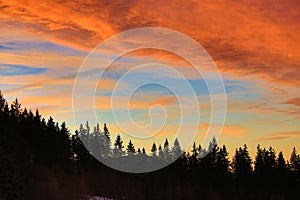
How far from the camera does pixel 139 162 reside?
115562mm

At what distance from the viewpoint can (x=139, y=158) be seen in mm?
117688

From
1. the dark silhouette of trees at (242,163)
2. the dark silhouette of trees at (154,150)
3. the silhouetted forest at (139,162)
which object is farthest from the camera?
the dark silhouette of trees at (154,150)

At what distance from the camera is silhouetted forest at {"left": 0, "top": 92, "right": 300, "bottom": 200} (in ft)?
241

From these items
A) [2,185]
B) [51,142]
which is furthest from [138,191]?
[2,185]

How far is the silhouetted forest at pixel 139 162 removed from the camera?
241ft

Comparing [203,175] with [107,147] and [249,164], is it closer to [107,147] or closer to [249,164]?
[249,164]

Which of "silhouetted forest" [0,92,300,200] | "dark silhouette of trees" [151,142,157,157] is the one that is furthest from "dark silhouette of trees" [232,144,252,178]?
"dark silhouette of trees" [151,142,157,157]

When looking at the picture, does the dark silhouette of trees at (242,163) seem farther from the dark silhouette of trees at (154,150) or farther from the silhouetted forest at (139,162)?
the dark silhouette of trees at (154,150)

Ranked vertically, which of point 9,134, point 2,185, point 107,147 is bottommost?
point 2,185

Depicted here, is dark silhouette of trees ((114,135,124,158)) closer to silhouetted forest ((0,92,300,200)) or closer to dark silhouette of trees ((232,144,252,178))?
silhouetted forest ((0,92,300,200))

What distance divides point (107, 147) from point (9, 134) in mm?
55287

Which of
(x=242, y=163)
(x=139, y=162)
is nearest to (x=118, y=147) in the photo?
(x=139, y=162)

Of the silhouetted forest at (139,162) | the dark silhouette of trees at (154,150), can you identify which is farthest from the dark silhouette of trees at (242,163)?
the dark silhouette of trees at (154,150)

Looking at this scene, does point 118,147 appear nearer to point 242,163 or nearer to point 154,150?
point 154,150
